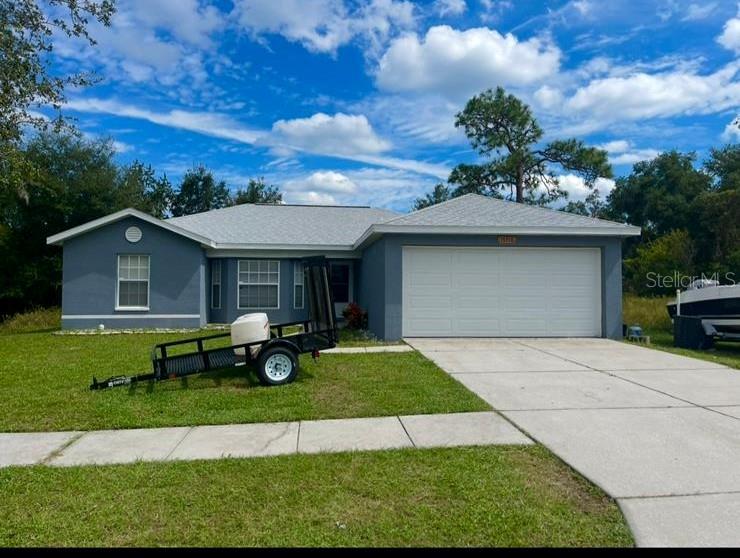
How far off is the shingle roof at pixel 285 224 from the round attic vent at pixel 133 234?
145cm

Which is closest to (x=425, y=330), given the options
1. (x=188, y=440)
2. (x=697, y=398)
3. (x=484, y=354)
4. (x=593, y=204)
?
(x=484, y=354)

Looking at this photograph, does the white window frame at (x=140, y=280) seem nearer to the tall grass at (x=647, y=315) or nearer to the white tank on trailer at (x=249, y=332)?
the white tank on trailer at (x=249, y=332)

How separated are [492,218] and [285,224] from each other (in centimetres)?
942

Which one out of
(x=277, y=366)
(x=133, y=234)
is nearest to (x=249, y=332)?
(x=277, y=366)

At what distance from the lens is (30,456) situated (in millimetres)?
4637

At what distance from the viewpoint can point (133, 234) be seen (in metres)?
15.9

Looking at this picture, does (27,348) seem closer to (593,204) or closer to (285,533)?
(285,533)

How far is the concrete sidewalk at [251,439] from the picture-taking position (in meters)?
4.63

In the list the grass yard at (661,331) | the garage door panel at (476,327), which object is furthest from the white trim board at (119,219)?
the grass yard at (661,331)

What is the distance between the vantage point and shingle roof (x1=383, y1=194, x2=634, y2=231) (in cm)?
1248

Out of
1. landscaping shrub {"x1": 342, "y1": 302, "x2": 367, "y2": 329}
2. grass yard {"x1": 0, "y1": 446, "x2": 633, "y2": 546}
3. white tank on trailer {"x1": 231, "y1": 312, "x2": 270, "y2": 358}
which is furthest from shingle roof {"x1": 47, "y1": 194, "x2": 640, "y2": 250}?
grass yard {"x1": 0, "y1": 446, "x2": 633, "y2": 546}

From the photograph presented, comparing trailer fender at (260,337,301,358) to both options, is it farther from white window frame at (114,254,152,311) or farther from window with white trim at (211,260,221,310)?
window with white trim at (211,260,221,310)

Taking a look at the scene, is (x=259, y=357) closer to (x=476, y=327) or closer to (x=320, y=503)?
→ (x=320, y=503)

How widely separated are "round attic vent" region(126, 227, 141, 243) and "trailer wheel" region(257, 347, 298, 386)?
34.7ft
